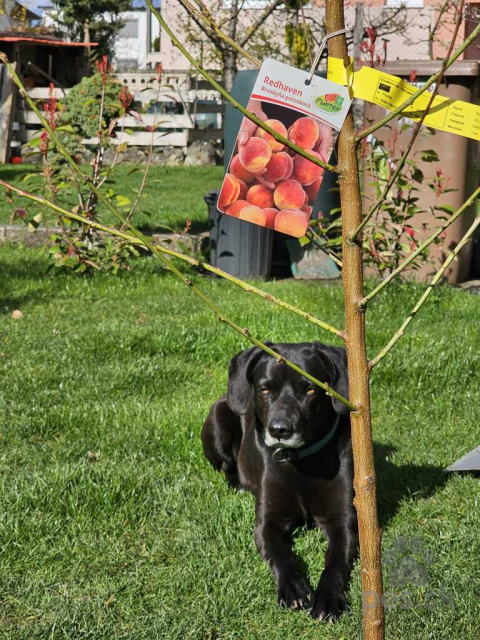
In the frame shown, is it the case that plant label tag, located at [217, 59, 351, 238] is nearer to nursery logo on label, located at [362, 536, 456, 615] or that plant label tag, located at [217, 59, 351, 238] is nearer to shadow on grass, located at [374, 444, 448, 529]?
nursery logo on label, located at [362, 536, 456, 615]

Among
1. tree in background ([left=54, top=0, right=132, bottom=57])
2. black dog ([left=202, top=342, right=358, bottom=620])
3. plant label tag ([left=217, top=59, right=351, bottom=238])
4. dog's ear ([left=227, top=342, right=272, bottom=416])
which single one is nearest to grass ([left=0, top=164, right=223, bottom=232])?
dog's ear ([left=227, top=342, right=272, bottom=416])

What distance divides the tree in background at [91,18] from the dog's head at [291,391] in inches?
1059

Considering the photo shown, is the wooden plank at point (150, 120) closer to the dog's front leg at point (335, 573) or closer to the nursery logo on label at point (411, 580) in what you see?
the dog's front leg at point (335, 573)

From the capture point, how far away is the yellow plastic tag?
1753 mm

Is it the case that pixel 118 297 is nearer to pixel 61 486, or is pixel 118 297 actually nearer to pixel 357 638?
pixel 61 486

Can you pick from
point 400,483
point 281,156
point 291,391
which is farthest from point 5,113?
point 281,156

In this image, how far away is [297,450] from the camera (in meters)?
3.31

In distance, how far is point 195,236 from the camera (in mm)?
8656

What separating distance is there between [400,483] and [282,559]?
0.90m

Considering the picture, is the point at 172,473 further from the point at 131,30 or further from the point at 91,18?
the point at 131,30

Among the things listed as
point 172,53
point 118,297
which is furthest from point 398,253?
point 172,53

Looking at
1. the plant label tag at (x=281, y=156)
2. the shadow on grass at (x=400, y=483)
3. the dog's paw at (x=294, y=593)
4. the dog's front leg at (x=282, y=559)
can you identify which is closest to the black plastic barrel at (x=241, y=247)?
the shadow on grass at (x=400, y=483)

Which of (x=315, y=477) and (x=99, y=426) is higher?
(x=315, y=477)

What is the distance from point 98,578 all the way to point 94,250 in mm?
4704
